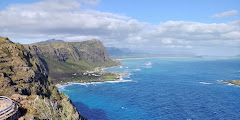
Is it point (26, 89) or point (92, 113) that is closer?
point (26, 89)

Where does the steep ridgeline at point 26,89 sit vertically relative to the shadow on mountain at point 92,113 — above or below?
above

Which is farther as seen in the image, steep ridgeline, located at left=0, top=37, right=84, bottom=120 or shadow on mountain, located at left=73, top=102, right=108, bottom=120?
shadow on mountain, located at left=73, top=102, right=108, bottom=120

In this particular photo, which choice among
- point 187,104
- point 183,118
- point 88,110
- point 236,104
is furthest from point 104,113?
point 236,104

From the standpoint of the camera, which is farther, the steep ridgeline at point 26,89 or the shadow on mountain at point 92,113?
the shadow on mountain at point 92,113

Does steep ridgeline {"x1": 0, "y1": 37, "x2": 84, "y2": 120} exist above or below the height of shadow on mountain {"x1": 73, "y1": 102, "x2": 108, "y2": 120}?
above

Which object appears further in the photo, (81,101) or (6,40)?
(81,101)

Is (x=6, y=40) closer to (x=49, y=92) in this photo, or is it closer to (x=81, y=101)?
(x=49, y=92)

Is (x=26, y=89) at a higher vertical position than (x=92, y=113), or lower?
higher

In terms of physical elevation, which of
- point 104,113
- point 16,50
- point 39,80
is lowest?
point 104,113
